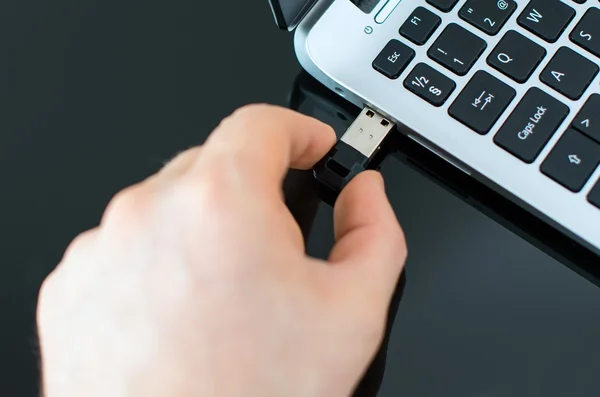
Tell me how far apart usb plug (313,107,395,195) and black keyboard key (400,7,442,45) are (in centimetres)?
5

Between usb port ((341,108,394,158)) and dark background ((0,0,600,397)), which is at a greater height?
usb port ((341,108,394,158))

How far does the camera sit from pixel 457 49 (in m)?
0.40

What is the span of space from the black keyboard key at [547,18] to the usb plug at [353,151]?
0.11 meters

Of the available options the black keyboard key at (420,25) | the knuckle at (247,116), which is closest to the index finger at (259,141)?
the knuckle at (247,116)

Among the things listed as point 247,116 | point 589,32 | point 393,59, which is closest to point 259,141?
point 247,116

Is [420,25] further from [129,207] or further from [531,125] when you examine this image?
[129,207]

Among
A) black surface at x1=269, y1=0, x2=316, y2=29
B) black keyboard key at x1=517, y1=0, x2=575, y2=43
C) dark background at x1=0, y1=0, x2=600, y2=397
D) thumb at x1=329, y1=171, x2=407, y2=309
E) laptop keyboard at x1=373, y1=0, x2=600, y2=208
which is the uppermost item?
black keyboard key at x1=517, y1=0, x2=575, y2=43

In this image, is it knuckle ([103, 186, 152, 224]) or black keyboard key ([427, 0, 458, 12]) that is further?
black keyboard key ([427, 0, 458, 12])

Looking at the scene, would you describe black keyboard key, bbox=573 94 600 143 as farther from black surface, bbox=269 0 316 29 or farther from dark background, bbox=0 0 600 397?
black surface, bbox=269 0 316 29

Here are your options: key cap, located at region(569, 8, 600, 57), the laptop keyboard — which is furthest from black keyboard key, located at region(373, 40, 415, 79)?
key cap, located at region(569, 8, 600, 57)

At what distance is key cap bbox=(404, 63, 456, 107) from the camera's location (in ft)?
1.27

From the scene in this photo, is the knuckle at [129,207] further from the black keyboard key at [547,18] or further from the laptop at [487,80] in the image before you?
the black keyboard key at [547,18]

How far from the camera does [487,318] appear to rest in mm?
379

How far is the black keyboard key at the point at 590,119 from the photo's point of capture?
38 centimetres
